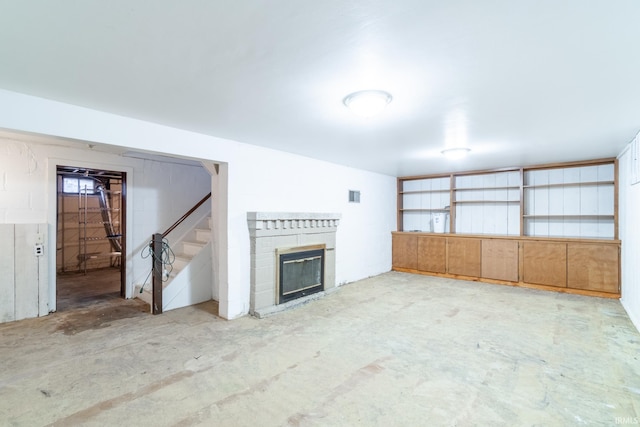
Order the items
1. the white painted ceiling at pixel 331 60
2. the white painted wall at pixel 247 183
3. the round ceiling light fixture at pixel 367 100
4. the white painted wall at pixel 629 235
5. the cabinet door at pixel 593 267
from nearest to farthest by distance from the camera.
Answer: the white painted ceiling at pixel 331 60 < the round ceiling light fixture at pixel 367 100 < the white painted wall at pixel 247 183 < the white painted wall at pixel 629 235 < the cabinet door at pixel 593 267

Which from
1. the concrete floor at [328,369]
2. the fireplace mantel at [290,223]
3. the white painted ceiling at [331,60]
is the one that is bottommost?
the concrete floor at [328,369]

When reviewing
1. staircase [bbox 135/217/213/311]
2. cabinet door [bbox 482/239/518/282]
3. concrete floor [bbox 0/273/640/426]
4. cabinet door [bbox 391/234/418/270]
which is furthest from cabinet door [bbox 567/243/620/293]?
staircase [bbox 135/217/213/311]

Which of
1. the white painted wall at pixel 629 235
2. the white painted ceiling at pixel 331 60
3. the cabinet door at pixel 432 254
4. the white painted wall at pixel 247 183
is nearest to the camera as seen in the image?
the white painted ceiling at pixel 331 60

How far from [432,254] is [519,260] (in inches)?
59.7

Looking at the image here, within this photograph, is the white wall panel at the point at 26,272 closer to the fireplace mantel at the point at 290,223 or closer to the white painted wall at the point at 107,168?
the white painted wall at the point at 107,168

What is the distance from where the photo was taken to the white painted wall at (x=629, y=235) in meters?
3.47

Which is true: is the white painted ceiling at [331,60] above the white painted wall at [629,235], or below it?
above

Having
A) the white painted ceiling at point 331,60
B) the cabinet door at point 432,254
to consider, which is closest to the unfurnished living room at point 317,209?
the white painted ceiling at point 331,60

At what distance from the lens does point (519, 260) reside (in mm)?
5383

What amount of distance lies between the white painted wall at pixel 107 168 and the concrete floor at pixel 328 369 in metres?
1.14

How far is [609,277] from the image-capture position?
4.62m

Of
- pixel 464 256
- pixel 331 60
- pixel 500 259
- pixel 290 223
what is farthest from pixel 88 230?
pixel 500 259

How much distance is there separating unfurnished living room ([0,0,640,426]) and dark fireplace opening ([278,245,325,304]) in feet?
0.14

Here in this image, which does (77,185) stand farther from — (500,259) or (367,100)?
(500,259)
